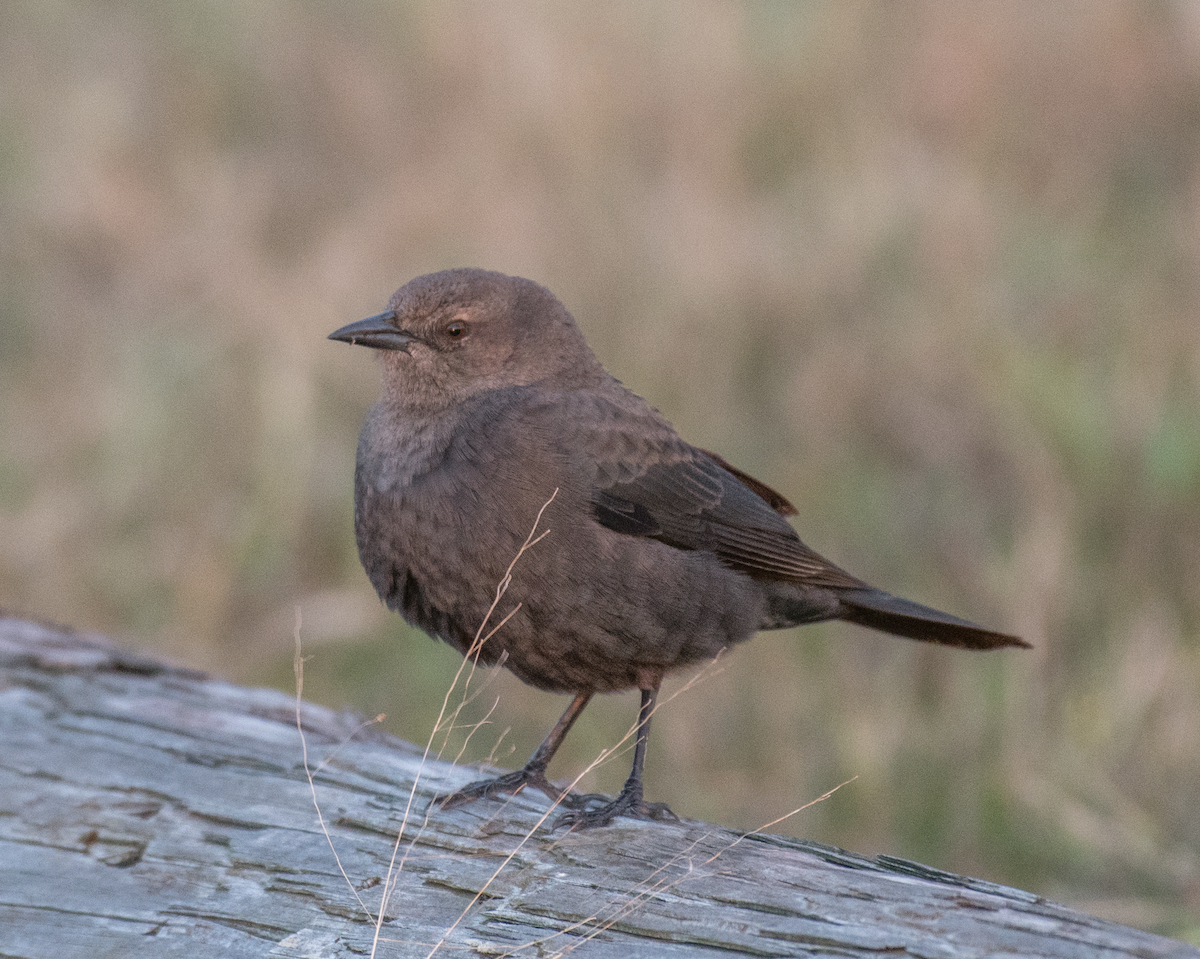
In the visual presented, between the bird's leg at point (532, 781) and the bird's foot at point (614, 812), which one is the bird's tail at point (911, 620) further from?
the bird's foot at point (614, 812)

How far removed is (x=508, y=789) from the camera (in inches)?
154

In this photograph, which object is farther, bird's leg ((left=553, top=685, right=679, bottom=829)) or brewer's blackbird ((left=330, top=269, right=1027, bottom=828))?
brewer's blackbird ((left=330, top=269, right=1027, bottom=828))

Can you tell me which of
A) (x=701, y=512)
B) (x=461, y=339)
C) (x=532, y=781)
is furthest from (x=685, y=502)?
(x=532, y=781)

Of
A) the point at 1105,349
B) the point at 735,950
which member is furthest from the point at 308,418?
the point at 735,950

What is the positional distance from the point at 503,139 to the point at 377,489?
17.9ft

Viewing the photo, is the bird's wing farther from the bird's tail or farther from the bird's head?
the bird's head

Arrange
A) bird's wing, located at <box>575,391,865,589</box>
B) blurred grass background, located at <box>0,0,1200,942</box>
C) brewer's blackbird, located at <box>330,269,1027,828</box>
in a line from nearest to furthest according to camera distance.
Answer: brewer's blackbird, located at <box>330,269,1027,828</box>
bird's wing, located at <box>575,391,865,589</box>
blurred grass background, located at <box>0,0,1200,942</box>

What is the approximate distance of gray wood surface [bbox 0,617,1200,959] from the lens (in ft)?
9.18

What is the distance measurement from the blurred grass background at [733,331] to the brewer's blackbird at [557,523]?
0.41m

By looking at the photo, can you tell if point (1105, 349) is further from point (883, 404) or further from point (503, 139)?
point (503, 139)

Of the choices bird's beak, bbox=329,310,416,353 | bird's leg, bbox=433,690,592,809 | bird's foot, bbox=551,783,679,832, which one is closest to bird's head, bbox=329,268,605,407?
bird's beak, bbox=329,310,416,353

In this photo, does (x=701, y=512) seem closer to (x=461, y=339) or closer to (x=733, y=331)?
(x=461, y=339)

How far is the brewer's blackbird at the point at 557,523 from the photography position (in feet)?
12.5

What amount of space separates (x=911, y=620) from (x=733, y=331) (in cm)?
322
